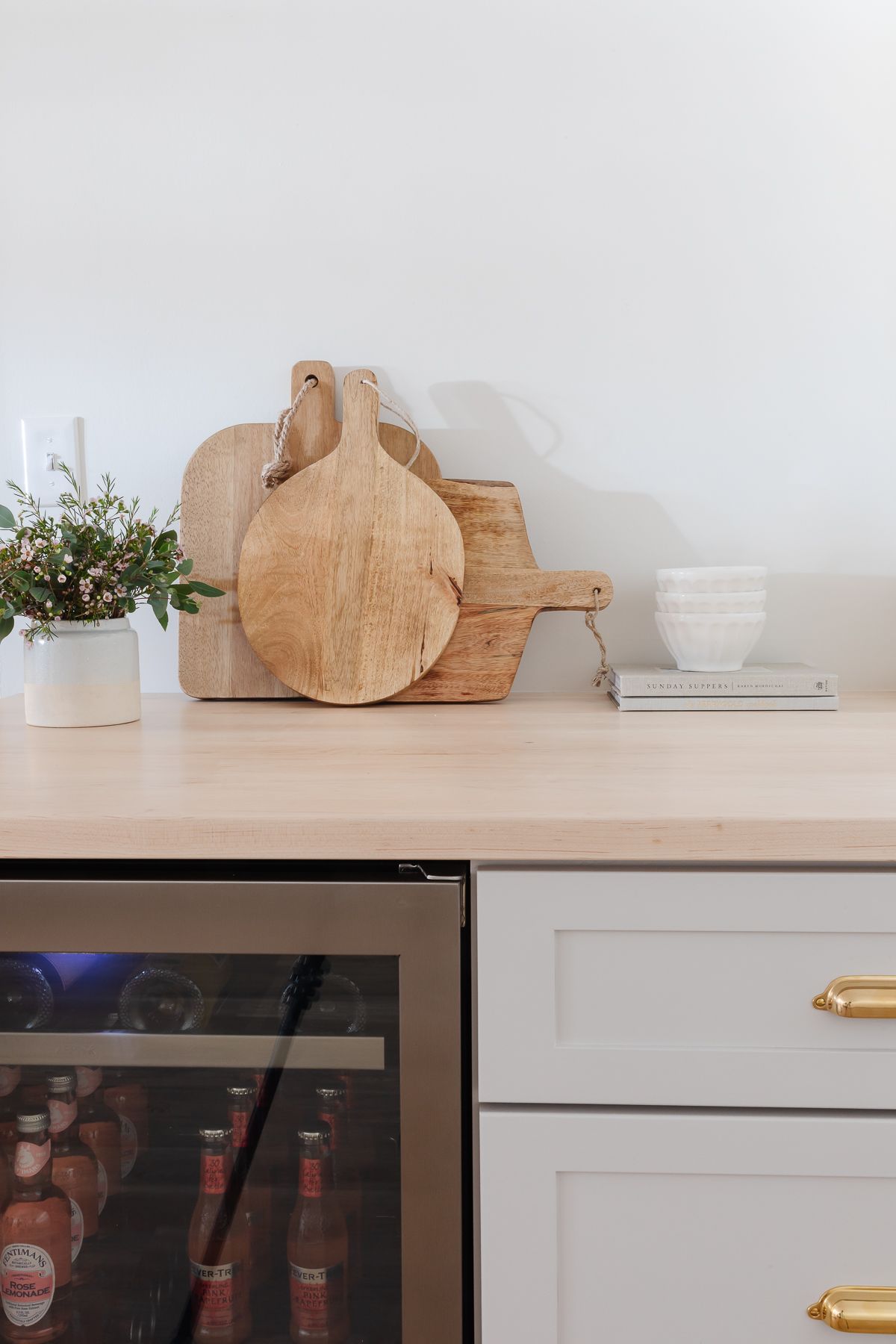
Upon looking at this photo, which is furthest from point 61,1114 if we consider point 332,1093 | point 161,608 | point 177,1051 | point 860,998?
point 860,998

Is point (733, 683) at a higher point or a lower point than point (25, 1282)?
higher

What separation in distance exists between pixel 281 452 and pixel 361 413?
Result: 113 millimetres

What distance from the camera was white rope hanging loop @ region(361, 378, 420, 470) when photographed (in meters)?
1.24

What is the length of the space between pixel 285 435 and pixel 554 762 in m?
0.60

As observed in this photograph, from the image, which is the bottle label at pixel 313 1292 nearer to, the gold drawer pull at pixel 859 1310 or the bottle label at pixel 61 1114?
the bottle label at pixel 61 1114

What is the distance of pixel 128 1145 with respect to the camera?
808mm

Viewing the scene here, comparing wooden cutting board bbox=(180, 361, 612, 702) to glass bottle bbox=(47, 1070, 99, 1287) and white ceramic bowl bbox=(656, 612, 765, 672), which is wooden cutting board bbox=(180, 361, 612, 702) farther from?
glass bottle bbox=(47, 1070, 99, 1287)

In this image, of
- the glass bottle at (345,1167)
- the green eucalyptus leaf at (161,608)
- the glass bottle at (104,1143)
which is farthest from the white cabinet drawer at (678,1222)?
the green eucalyptus leaf at (161,608)

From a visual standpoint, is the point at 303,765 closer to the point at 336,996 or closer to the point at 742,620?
the point at 336,996

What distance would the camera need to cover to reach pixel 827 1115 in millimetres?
703

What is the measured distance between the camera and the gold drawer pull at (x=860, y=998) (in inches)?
27.1

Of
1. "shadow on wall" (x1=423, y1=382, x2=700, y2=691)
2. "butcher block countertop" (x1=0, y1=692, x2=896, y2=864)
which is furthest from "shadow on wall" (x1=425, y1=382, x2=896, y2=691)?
"butcher block countertop" (x1=0, y1=692, x2=896, y2=864)

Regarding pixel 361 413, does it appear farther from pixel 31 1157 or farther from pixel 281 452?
pixel 31 1157

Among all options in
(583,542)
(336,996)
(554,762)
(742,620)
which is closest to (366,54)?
(583,542)
